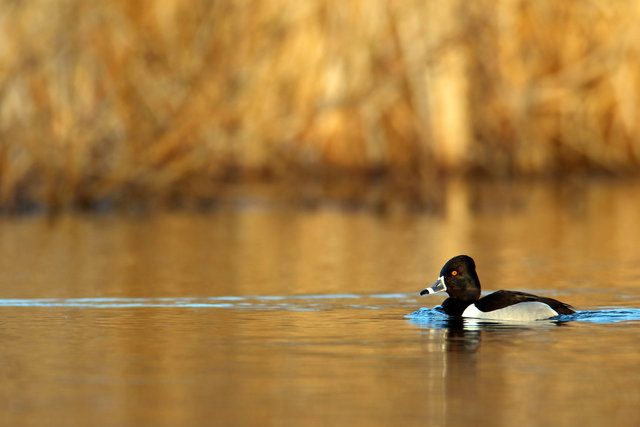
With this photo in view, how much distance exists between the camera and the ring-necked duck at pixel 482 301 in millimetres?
7184

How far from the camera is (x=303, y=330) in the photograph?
22.7ft

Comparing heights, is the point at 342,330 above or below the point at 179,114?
below

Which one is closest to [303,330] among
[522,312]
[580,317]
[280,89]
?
[522,312]

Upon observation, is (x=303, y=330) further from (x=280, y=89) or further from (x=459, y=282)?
(x=280, y=89)

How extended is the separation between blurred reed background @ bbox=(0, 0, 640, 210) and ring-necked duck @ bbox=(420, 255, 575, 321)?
6.43 metres

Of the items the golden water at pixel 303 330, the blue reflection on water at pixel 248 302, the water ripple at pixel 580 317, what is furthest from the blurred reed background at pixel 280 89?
the water ripple at pixel 580 317

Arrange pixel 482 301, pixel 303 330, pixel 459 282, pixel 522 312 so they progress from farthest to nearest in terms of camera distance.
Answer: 1. pixel 459 282
2. pixel 482 301
3. pixel 522 312
4. pixel 303 330

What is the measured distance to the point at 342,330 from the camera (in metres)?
6.94

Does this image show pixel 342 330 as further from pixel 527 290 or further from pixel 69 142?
pixel 69 142

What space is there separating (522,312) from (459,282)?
599 millimetres

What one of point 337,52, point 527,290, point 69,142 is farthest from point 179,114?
point 527,290

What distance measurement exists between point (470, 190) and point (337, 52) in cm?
281

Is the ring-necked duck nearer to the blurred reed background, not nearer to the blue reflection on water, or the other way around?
the blue reflection on water

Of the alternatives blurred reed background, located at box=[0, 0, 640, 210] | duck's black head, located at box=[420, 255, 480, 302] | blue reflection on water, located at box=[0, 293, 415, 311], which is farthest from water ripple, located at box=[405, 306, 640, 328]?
blurred reed background, located at box=[0, 0, 640, 210]
